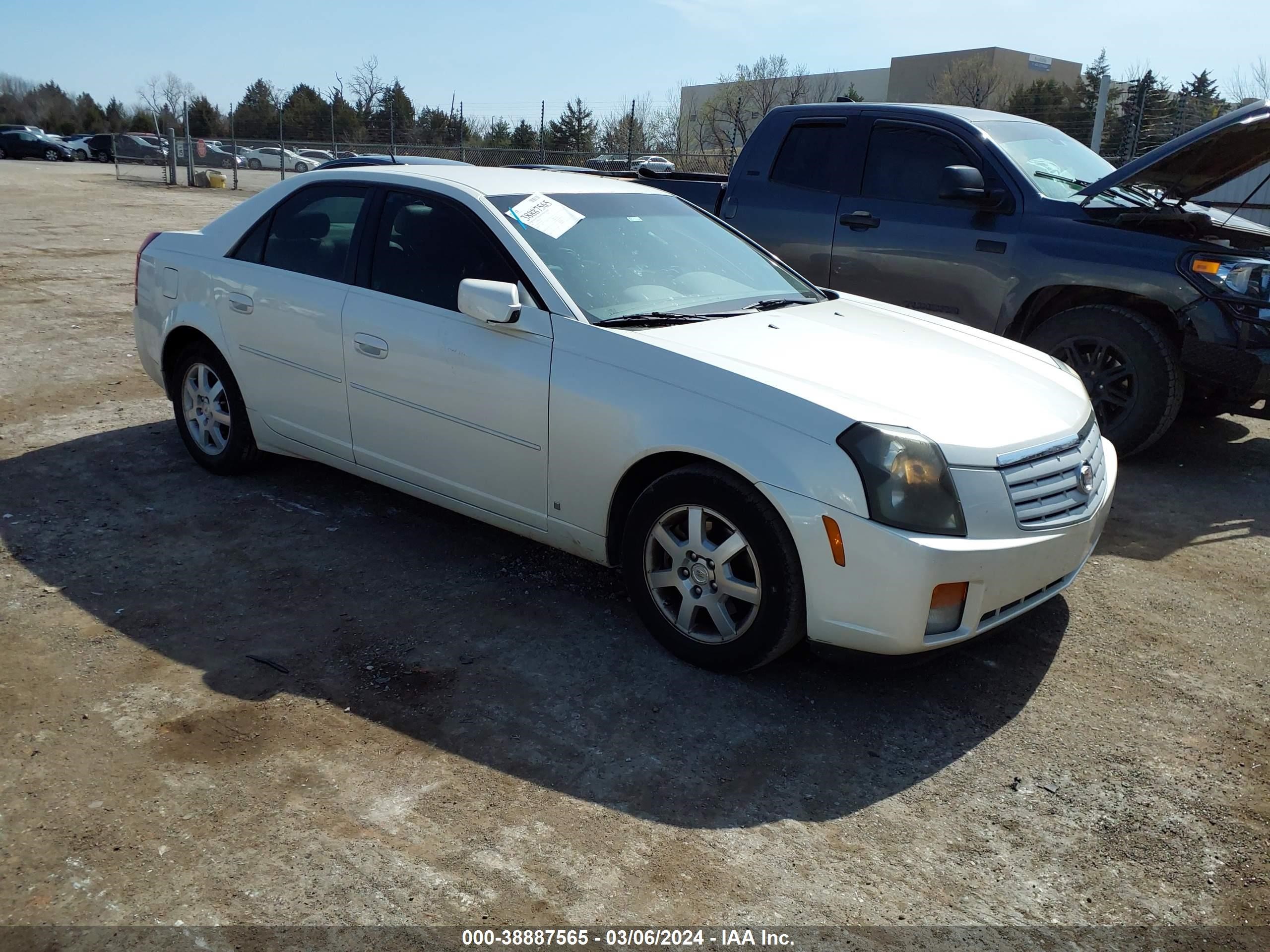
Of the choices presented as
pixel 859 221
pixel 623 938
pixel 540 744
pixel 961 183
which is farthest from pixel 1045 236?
pixel 623 938

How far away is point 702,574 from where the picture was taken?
362cm

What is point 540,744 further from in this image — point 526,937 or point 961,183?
point 961,183

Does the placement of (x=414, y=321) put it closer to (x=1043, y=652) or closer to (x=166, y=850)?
(x=166, y=850)

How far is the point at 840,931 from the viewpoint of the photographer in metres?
2.53

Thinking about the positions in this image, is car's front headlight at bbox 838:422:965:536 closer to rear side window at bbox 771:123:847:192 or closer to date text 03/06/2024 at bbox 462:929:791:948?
date text 03/06/2024 at bbox 462:929:791:948

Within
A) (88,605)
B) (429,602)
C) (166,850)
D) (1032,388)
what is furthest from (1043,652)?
(88,605)

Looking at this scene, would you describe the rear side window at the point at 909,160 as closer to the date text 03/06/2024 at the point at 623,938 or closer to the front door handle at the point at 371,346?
the front door handle at the point at 371,346

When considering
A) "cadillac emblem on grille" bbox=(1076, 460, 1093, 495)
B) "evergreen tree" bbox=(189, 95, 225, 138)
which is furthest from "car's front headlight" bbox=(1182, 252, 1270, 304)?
"evergreen tree" bbox=(189, 95, 225, 138)

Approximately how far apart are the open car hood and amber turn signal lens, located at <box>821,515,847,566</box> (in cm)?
374

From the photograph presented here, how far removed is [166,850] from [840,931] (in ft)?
5.79

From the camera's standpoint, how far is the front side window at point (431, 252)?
4.25 metres

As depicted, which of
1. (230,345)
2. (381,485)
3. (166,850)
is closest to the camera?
(166,850)

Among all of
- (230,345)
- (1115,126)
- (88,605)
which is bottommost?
(88,605)

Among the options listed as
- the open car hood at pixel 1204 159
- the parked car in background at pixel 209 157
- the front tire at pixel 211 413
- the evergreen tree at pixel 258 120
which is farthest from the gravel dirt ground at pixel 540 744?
the evergreen tree at pixel 258 120
